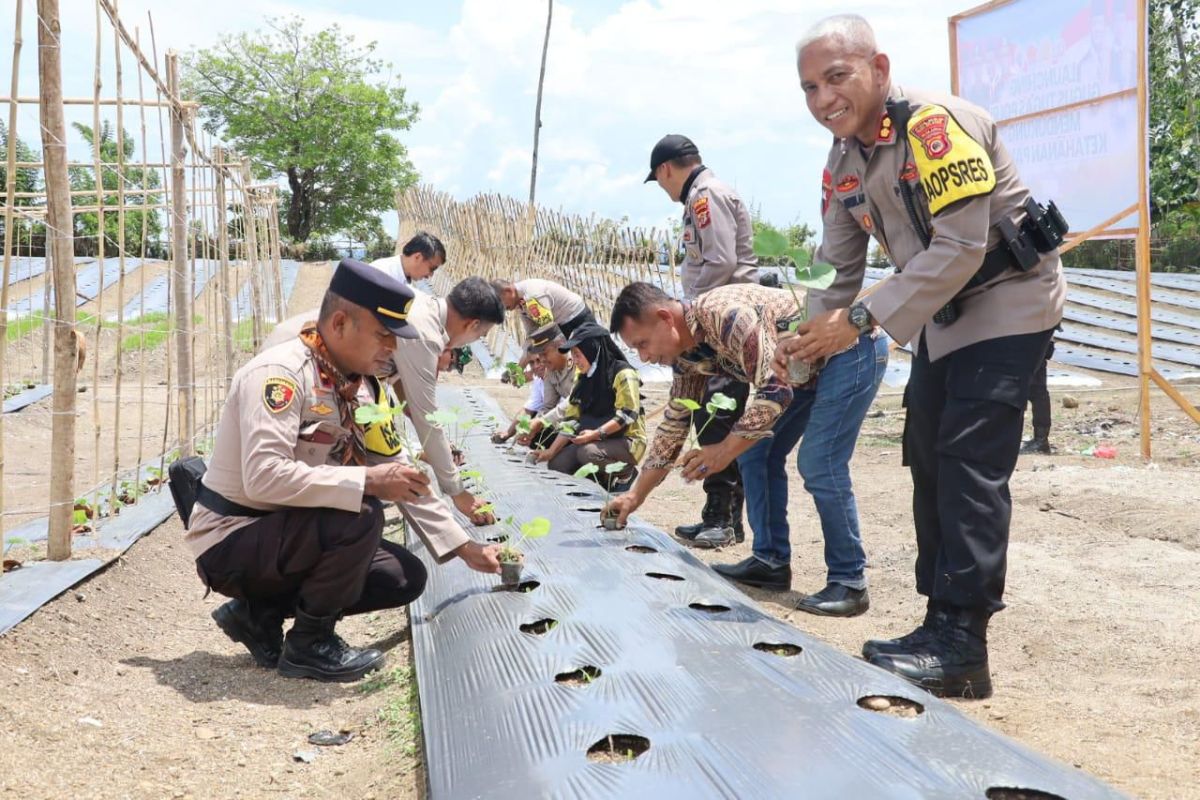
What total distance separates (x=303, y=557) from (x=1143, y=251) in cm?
538

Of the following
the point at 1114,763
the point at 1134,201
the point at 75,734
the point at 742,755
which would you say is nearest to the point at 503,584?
the point at 75,734

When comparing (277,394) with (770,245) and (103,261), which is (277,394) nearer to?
(770,245)

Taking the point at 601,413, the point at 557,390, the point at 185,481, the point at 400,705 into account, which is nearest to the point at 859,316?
the point at 400,705

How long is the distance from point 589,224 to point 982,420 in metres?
9.65

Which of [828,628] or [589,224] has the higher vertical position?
[589,224]

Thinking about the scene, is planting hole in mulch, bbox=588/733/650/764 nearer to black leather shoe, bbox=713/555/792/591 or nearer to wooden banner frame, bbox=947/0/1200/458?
black leather shoe, bbox=713/555/792/591

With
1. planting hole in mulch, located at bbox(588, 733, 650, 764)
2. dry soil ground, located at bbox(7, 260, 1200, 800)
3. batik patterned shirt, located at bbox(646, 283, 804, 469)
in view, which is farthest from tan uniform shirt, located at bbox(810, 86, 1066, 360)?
planting hole in mulch, located at bbox(588, 733, 650, 764)

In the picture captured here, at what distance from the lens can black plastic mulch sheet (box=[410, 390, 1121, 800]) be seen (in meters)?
1.49

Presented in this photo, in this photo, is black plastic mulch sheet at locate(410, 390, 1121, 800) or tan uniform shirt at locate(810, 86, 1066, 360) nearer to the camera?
black plastic mulch sheet at locate(410, 390, 1121, 800)

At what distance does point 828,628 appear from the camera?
3.01 metres

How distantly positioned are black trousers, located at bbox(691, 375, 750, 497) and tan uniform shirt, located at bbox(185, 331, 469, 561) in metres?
1.50

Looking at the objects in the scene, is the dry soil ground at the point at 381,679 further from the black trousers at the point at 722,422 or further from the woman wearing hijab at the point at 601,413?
the woman wearing hijab at the point at 601,413

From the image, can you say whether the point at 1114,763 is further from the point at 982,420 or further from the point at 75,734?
the point at 75,734

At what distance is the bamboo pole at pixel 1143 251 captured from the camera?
5.75 m
